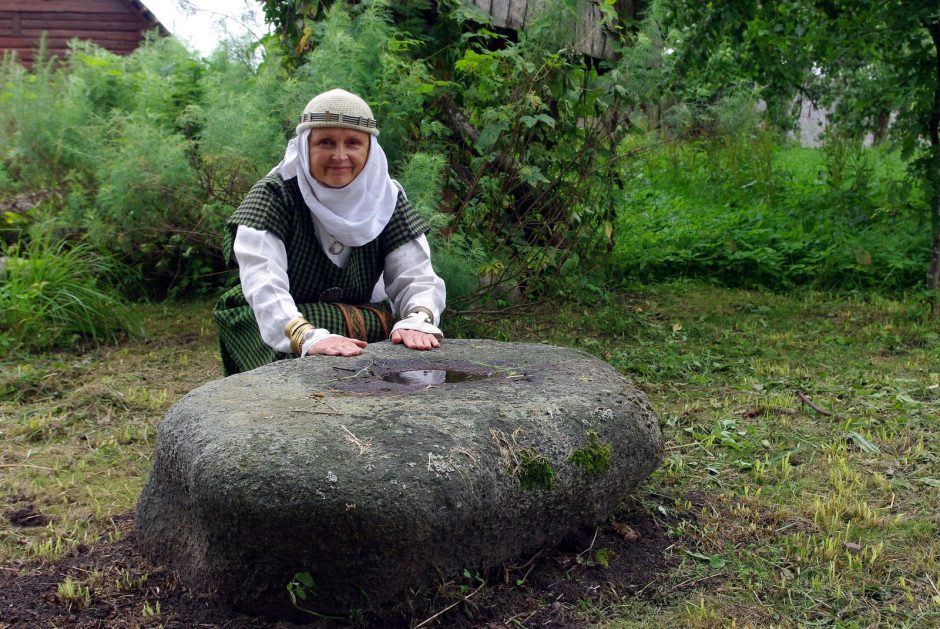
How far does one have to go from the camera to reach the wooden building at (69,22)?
15.8m

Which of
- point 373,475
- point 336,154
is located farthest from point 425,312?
point 373,475

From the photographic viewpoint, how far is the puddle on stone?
3.00 metres

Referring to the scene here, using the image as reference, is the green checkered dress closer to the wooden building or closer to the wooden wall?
the wooden wall

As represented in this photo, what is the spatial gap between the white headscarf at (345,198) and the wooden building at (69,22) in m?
13.8

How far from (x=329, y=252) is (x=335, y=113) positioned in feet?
1.80

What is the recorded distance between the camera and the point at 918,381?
4648mm

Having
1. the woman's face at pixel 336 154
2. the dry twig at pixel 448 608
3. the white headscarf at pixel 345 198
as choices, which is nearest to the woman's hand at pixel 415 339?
the white headscarf at pixel 345 198

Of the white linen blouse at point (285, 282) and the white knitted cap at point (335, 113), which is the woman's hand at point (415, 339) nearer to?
the white linen blouse at point (285, 282)

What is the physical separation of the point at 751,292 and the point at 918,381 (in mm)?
2488

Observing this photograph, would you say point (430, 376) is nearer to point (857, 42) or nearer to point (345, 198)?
point (345, 198)

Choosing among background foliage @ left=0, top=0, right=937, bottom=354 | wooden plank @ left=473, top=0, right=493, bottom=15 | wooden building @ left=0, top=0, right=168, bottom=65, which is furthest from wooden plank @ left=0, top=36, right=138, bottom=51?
wooden plank @ left=473, top=0, right=493, bottom=15

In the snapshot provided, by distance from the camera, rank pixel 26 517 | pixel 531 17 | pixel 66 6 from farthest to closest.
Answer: pixel 66 6
pixel 531 17
pixel 26 517

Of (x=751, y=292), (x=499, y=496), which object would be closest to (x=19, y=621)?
(x=499, y=496)

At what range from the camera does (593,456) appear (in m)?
2.71
